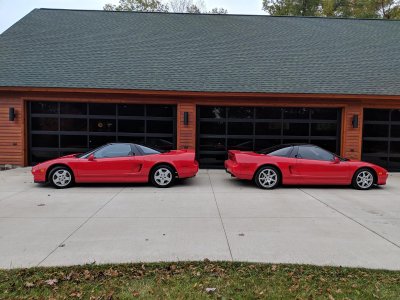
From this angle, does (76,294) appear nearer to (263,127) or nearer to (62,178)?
(62,178)

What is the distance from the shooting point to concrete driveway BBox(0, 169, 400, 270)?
13.8ft

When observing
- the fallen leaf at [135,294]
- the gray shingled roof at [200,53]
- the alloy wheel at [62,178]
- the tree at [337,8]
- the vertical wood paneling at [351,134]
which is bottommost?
the fallen leaf at [135,294]

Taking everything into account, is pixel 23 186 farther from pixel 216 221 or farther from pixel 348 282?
pixel 348 282

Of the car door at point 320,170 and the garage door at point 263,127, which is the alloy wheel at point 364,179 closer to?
the car door at point 320,170

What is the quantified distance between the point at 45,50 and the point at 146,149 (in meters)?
8.29

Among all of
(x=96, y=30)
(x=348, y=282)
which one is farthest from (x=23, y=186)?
(x=96, y=30)

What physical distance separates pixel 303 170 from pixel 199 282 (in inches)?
244

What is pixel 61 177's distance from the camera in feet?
28.5

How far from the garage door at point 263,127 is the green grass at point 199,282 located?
9.10 meters

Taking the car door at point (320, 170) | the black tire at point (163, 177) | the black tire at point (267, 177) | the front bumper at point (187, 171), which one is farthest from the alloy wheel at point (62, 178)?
the car door at point (320, 170)

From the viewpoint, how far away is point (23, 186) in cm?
877

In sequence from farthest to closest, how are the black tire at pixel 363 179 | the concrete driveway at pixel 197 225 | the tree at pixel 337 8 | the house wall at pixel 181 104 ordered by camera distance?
the tree at pixel 337 8, the house wall at pixel 181 104, the black tire at pixel 363 179, the concrete driveway at pixel 197 225

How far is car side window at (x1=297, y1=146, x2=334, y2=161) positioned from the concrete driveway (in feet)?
3.16

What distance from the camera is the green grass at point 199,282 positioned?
10.6 ft
